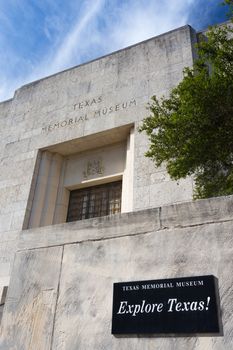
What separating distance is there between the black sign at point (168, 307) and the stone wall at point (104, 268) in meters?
0.10

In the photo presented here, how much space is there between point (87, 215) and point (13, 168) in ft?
12.6

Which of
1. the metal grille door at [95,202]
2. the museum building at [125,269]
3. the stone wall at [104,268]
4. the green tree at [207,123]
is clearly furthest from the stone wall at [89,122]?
the stone wall at [104,268]

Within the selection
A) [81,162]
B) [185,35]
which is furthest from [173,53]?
[81,162]

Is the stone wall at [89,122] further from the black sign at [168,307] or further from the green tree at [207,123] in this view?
the black sign at [168,307]

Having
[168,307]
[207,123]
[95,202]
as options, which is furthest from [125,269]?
[95,202]

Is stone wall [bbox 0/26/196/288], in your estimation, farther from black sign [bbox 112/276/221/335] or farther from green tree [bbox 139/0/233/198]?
black sign [bbox 112/276/221/335]

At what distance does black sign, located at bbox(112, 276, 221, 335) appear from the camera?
4145 millimetres

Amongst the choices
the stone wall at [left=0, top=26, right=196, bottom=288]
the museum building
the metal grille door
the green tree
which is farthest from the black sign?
the metal grille door

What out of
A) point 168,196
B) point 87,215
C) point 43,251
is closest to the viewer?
point 43,251

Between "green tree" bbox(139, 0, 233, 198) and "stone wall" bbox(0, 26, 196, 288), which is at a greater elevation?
"stone wall" bbox(0, 26, 196, 288)

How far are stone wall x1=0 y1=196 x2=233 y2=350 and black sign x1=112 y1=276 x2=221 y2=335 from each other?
99mm

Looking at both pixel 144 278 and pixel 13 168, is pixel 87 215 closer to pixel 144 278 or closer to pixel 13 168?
pixel 13 168

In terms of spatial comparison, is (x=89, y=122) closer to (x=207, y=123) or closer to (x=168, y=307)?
(x=207, y=123)

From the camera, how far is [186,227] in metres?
4.86
